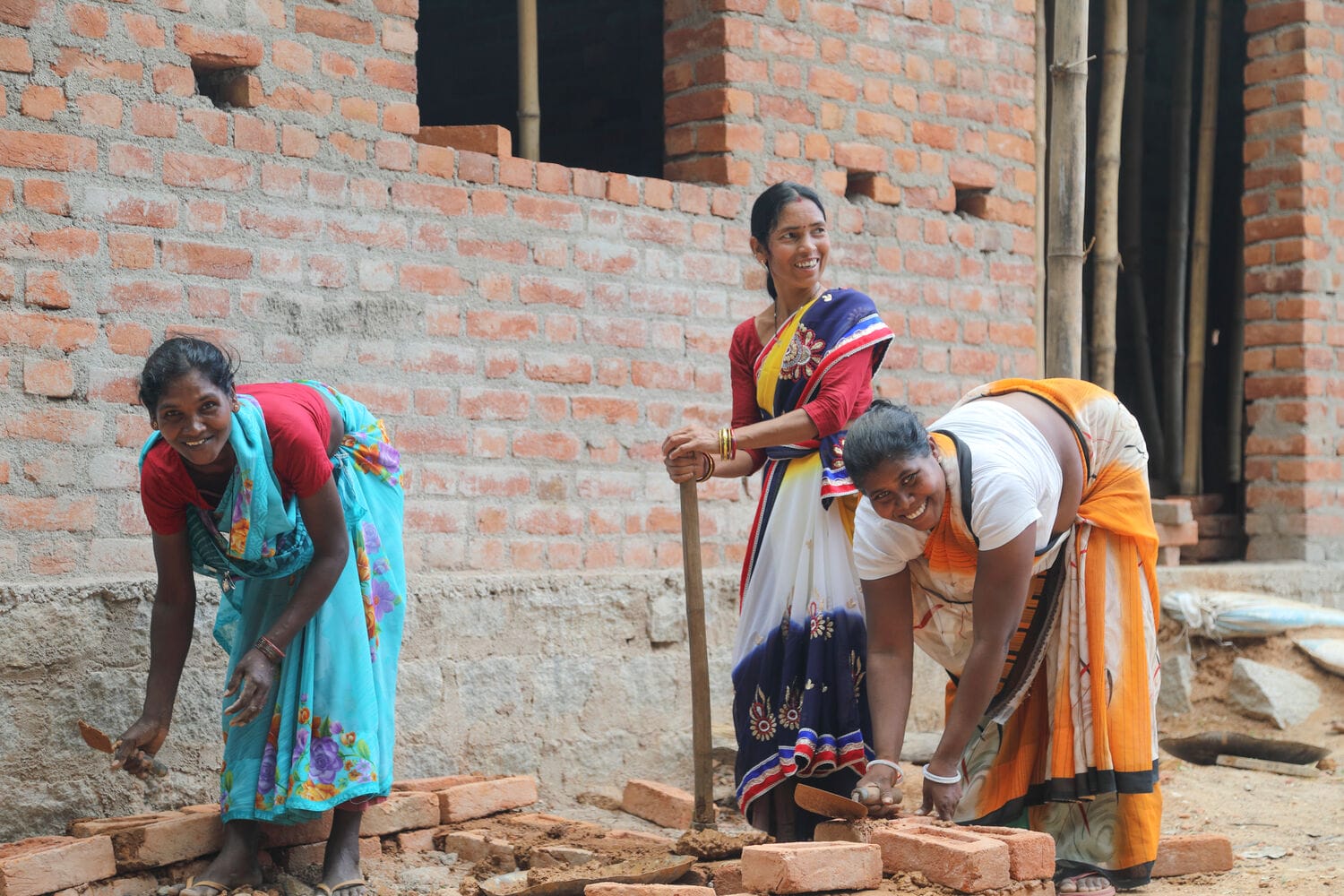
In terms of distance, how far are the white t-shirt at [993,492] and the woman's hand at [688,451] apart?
46 centimetres

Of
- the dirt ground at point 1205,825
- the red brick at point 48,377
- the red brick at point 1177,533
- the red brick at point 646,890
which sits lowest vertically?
the dirt ground at point 1205,825

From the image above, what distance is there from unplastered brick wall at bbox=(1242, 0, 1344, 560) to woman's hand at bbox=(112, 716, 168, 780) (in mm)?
5095

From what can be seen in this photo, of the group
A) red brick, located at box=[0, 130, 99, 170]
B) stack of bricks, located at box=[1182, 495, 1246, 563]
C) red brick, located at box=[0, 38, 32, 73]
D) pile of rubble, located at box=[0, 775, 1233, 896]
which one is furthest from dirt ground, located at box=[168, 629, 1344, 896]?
red brick, located at box=[0, 38, 32, 73]

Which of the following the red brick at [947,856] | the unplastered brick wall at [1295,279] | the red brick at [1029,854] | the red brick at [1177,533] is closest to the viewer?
the red brick at [947,856]

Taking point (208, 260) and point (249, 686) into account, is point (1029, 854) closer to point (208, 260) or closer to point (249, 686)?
point (249, 686)

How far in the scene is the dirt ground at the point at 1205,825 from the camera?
3762mm

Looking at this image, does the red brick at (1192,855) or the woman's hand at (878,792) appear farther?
the red brick at (1192,855)

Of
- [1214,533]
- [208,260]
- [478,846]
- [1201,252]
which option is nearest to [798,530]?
[478,846]

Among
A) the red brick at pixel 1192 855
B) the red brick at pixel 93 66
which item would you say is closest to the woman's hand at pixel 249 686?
the red brick at pixel 93 66

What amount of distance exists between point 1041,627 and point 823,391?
2.59ft

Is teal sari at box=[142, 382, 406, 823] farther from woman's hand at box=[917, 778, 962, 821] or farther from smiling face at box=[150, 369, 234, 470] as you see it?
woman's hand at box=[917, 778, 962, 821]

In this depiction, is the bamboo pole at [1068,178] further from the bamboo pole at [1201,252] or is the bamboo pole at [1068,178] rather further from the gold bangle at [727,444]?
the bamboo pole at [1201,252]

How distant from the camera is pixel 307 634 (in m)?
3.56

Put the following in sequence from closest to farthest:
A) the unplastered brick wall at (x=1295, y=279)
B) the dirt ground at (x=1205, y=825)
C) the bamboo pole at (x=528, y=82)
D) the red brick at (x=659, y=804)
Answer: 1. the dirt ground at (x=1205, y=825)
2. the red brick at (x=659, y=804)
3. the bamboo pole at (x=528, y=82)
4. the unplastered brick wall at (x=1295, y=279)
